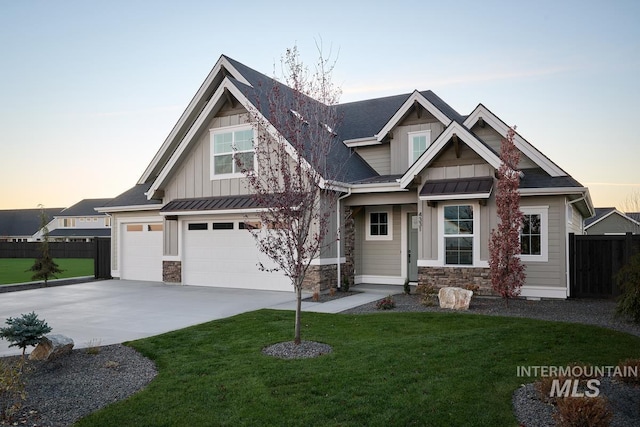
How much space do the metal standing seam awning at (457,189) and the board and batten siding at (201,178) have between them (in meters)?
5.97

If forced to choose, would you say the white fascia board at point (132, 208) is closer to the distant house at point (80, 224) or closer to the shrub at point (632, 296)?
the shrub at point (632, 296)

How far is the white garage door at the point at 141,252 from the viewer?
58.7ft

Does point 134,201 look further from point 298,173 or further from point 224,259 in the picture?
point 298,173

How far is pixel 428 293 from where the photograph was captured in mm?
12211

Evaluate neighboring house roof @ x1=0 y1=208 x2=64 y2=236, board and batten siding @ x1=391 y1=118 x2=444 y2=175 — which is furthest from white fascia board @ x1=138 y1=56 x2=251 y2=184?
neighboring house roof @ x1=0 y1=208 x2=64 y2=236

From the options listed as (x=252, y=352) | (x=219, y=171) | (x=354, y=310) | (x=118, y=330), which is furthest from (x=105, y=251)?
(x=252, y=352)

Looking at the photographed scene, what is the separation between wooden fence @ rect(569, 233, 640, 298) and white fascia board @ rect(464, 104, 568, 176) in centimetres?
195

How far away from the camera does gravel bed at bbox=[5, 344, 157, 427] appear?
501cm

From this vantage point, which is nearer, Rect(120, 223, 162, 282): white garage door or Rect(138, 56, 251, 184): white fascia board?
Rect(138, 56, 251, 184): white fascia board

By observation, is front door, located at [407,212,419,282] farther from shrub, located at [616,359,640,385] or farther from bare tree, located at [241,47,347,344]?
shrub, located at [616,359,640,385]

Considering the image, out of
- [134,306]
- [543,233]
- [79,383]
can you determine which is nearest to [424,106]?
[543,233]

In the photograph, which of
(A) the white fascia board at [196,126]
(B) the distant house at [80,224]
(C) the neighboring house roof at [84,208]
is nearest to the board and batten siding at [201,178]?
(A) the white fascia board at [196,126]

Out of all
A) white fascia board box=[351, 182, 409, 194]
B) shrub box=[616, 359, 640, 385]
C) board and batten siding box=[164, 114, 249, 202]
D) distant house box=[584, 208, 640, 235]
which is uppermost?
board and batten siding box=[164, 114, 249, 202]

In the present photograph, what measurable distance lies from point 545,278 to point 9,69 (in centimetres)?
1745
